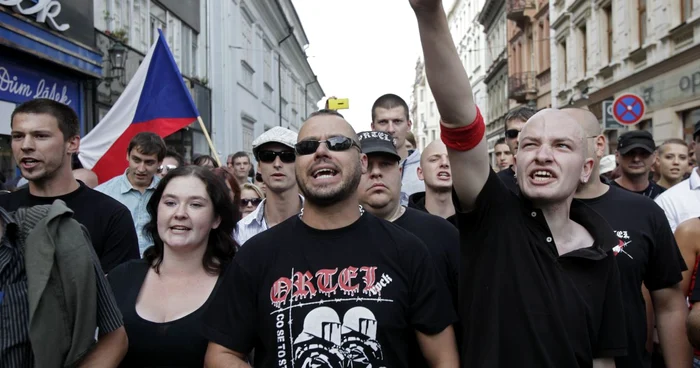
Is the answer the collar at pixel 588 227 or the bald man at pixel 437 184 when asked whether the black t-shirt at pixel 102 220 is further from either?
the collar at pixel 588 227

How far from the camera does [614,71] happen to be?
771 inches

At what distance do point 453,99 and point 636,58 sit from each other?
687 inches

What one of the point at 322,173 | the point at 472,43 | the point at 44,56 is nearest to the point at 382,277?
the point at 322,173

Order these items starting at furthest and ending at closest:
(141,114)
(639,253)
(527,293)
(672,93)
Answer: (672,93), (141,114), (639,253), (527,293)

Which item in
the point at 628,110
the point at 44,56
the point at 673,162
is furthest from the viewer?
the point at 628,110

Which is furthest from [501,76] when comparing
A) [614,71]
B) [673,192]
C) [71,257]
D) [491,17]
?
[71,257]

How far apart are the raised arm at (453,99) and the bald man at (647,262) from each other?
1.09m

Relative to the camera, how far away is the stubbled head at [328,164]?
2.66 metres

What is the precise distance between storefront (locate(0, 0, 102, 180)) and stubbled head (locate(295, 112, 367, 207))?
7831 mm

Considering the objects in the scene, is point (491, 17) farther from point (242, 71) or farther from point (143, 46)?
point (143, 46)

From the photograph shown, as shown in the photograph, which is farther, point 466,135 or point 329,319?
point 329,319

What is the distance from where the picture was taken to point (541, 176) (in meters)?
2.52

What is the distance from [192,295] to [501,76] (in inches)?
1585

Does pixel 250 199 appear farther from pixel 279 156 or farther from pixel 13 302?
pixel 13 302
